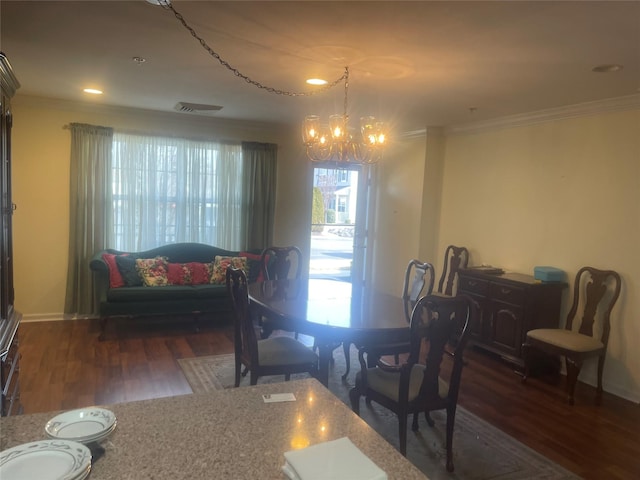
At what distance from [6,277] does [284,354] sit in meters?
1.77

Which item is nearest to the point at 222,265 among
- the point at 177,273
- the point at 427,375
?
the point at 177,273

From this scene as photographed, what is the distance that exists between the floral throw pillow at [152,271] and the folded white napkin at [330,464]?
14.6 feet

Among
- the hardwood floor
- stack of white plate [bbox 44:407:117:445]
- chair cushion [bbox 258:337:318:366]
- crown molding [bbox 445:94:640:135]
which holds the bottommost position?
the hardwood floor

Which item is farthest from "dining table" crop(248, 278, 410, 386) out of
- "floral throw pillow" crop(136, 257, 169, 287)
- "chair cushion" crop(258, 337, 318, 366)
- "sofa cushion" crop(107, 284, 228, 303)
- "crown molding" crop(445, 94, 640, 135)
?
"crown molding" crop(445, 94, 640, 135)

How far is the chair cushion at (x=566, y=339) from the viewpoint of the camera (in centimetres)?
380

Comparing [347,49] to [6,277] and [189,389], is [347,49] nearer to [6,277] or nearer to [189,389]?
[6,277]

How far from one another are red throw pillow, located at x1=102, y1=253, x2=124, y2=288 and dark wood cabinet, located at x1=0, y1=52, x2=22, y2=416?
1.97m

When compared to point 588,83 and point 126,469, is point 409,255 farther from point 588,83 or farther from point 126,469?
point 126,469

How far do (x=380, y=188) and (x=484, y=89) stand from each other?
3209 millimetres

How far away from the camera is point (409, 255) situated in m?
6.34

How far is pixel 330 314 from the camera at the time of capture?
3117 millimetres

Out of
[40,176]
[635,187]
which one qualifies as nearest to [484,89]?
[635,187]

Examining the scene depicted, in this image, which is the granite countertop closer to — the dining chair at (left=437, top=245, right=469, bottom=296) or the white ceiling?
the white ceiling

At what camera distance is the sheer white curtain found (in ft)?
18.4
